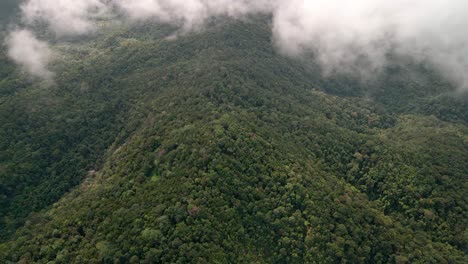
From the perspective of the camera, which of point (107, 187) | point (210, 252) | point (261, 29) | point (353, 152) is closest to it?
point (210, 252)

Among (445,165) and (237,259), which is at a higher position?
(445,165)

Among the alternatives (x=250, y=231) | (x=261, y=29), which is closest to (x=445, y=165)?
(x=250, y=231)

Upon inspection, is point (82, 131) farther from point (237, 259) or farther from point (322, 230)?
point (322, 230)

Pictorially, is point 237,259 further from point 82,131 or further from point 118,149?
point 82,131

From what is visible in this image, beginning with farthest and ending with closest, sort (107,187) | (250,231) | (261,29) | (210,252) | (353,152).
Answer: (261,29), (353,152), (107,187), (250,231), (210,252)

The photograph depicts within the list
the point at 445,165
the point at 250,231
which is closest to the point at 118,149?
the point at 250,231

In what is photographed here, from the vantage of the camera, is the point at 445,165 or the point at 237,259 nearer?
the point at 237,259

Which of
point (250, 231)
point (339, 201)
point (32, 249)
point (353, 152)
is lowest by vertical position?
point (32, 249)
